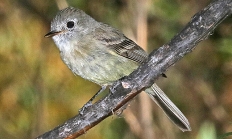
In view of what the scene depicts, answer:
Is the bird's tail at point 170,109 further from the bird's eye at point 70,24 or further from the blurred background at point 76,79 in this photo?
the blurred background at point 76,79

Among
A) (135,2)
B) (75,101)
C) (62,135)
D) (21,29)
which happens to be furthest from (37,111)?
(62,135)

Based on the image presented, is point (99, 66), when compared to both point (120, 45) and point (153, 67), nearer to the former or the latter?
point (120, 45)

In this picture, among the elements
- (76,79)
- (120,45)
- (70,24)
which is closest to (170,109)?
(120,45)

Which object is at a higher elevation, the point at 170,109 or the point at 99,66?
the point at 99,66

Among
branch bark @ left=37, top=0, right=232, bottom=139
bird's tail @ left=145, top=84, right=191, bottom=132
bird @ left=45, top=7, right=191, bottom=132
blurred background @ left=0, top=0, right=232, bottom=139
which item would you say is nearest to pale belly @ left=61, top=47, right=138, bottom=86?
bird @ left=45, top=7, right=191, bottom=132

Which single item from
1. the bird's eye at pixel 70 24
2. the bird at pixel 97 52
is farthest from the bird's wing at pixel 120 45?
the bird's eye at pixel 70 24

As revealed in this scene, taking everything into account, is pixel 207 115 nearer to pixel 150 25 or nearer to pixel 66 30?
pixel 150 25
